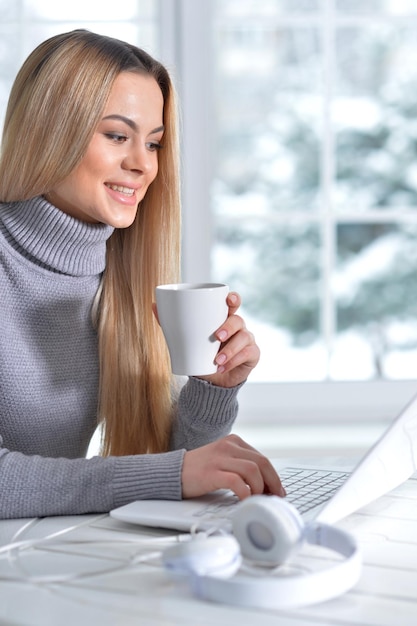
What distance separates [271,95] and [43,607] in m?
4.08

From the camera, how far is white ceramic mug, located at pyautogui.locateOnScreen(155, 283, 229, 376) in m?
1.23

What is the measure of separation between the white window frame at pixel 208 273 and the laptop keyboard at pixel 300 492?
3.72 ft

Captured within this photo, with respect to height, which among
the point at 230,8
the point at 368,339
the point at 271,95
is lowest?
the point at 368,339

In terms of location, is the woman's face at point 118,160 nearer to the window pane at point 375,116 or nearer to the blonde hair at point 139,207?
the blonde hair at point 139,207

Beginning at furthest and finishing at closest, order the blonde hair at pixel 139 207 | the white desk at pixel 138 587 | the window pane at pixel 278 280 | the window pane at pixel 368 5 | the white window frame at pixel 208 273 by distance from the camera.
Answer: the window pane at pixel 278 280
the window pane at pixel 368 5
the white window frame at pixel 208 273
the blonde hair at pixel 139 207
the white desk at pixel 138 587

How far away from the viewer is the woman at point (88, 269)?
1.53 meters

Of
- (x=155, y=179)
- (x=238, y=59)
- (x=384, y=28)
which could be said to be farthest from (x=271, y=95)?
(x=155, y=179)

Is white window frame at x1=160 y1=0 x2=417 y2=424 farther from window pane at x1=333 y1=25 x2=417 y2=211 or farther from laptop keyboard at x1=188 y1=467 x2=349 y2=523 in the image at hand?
window pane at x1=333 y1=25 x2=417 y2=211

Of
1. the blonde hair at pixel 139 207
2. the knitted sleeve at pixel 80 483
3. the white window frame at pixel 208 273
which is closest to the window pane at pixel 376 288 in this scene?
the white window frame at pixel 208 273

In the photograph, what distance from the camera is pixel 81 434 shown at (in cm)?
164

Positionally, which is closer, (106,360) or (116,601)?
(116,601)

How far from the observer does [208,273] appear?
8.13 ft

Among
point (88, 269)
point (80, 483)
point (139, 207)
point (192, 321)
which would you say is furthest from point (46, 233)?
point (80, 483)

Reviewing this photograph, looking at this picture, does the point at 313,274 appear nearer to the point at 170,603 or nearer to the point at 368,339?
the point at 368,339
